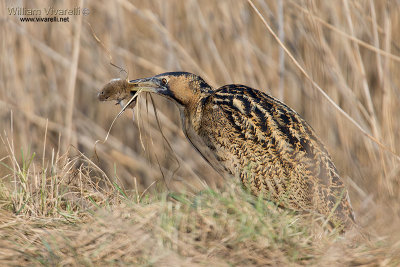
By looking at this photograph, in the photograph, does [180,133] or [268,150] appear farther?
[180,133]

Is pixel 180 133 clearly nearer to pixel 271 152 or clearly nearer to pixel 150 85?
pixel 150 85

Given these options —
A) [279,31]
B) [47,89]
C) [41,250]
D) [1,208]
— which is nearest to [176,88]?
[279,31]

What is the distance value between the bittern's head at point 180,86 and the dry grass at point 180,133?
0.91ft

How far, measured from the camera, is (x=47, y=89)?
4551 mm

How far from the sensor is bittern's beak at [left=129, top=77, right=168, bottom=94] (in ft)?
10.4

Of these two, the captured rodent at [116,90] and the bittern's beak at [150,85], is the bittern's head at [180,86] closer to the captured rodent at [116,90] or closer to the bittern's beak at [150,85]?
the bittern's beak at [150,85]

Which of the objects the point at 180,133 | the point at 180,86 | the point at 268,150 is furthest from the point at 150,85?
the point at 180,133

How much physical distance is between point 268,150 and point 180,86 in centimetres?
74

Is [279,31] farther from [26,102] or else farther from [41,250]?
[41,250]

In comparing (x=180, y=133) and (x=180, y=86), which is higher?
(x=180, y=86)

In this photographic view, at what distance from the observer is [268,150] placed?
9.05 ft

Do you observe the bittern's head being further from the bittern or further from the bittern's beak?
the bittern

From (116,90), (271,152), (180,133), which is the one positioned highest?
(116,90)

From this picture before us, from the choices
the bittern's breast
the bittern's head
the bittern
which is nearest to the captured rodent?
the bittern
